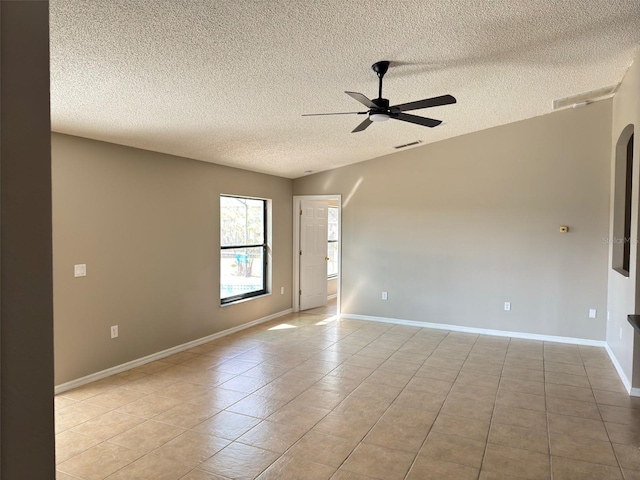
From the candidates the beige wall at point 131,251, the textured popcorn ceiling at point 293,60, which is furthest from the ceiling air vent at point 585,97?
the beige wall at point 131,251

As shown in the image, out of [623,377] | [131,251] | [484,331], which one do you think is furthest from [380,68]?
[484,331]

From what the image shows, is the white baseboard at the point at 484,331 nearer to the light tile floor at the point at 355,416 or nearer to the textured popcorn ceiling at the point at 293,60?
the light tile floor at the point at 355,416

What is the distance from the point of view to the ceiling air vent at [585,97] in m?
4.79

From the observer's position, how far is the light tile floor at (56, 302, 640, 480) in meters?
2.75

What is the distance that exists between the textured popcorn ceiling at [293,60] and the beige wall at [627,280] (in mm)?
258

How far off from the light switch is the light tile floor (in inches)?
41.6

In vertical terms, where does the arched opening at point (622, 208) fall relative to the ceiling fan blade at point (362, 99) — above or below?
below

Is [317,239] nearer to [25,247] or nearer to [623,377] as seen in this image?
[623,377]

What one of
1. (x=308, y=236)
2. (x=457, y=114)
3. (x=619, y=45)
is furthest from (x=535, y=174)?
(x=308, y=236)

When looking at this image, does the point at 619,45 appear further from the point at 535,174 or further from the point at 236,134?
the point at 236,134

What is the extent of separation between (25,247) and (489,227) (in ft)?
19.4

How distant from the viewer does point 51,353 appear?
1052 mm

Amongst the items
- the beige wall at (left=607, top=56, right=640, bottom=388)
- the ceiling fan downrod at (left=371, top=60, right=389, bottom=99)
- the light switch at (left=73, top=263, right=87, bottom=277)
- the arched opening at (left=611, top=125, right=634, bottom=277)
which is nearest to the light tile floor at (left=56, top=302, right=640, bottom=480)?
the beige wall at (left=607, top=56, right=640, bottom=388)

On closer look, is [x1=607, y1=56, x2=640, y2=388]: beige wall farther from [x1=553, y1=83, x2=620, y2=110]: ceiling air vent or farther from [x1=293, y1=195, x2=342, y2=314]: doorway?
[x1=293, y1=195, x2=342, y2=314]: doorway
